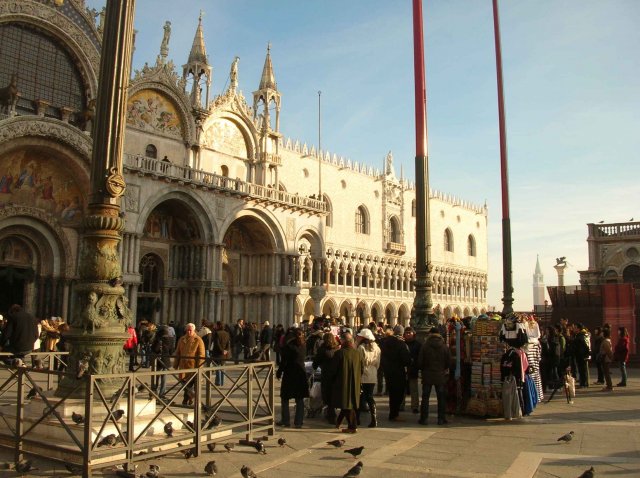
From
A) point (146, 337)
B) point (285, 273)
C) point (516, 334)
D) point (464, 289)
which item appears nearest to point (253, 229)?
point (285, 273)

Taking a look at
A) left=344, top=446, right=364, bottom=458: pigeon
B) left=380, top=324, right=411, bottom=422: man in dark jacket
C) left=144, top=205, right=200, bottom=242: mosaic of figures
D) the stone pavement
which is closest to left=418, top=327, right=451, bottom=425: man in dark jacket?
the stone pavement

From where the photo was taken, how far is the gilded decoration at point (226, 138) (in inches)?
1122

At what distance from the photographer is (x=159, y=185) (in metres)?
24.1

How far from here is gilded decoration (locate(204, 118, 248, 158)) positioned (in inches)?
1122

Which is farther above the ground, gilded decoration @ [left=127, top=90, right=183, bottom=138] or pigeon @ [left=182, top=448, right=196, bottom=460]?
gilded decoration @ [left=127, top=90, right=183, bottom=138]

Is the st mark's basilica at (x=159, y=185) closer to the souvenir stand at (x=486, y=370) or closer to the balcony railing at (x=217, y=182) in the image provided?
the balcony railing at (x=217, y=182)

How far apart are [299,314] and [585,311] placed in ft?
56.5

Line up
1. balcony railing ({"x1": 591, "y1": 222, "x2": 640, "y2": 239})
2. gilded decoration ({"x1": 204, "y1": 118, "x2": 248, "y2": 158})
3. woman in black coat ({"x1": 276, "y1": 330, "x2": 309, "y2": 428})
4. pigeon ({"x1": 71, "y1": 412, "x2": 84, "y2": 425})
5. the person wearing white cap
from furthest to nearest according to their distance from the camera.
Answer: balcony railing ({"x1": 591, "y1": 222, "x2": 640, "y2": 239}) < gilded decoration ({"x1": 204, "y1": 118, "x2": 248, "y2": 158}) < the person wearing white cap < woman in black coat ({"x1": 276, "y1": 330, "x2": 309, "y2": 428}) < pigeon ({"x1": 71, "y1": 412, "x2": 84, "y2": 425})

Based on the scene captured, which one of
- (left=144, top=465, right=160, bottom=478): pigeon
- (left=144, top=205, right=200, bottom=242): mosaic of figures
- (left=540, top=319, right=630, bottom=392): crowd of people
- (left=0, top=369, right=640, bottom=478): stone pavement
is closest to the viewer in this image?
(left=144, top=465, right=160, bottom=478): pigeon

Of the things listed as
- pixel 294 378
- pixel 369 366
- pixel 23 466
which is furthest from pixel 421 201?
pixel 23 466

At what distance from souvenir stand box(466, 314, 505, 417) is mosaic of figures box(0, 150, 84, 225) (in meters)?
16.8

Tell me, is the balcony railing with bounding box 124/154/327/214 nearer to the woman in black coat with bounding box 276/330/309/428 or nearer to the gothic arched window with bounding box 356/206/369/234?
the gothic arched window with bounding box 356/206/369/234

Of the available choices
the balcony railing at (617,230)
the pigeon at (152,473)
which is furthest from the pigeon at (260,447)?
the balcony railing at (617,230)

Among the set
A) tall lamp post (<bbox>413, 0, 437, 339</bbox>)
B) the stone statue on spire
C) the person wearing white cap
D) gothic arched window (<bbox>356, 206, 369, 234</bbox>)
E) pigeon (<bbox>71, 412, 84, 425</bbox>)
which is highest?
the stone statue on spire
